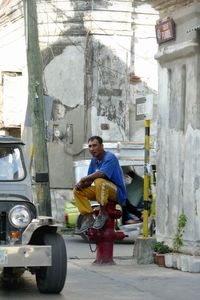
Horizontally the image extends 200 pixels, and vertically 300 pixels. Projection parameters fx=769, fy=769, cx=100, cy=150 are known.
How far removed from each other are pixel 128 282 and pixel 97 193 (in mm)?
1610

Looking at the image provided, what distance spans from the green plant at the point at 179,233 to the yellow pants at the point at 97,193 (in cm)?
102

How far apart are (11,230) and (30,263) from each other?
→ 0.43m

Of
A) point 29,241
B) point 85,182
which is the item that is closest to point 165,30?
point 85,182

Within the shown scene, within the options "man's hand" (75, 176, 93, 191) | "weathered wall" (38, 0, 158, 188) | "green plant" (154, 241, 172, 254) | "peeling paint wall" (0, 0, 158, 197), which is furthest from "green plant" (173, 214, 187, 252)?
"weathered wall" (38, 0, 158, 188)

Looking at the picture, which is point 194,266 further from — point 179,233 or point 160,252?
point 160,252

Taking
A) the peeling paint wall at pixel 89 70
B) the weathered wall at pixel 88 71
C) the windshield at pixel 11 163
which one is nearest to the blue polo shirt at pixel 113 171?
the windshield at pixel 11 163

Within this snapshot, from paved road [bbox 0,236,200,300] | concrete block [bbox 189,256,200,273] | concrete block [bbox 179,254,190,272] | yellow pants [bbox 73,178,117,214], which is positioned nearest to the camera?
paved road [bbox 0,236,200,300]

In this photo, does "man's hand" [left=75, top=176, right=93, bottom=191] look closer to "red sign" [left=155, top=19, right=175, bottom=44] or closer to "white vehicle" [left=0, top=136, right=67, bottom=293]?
"white vehicle" [left=0, top=136, right=67, bottom=293]

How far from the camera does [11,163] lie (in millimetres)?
9328

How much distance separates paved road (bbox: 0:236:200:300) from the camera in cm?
880

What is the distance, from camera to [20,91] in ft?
81.5

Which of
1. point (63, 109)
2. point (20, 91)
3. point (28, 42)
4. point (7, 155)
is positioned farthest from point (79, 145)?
point (7, 155)

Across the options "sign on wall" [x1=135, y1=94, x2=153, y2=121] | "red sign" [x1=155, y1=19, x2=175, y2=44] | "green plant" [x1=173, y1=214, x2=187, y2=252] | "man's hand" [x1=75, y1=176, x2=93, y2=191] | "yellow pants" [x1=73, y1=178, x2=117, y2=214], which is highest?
"red sign" [x1=155, y1=19, x2=175, y2=44]

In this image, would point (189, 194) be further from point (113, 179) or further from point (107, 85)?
point (107, 85)
